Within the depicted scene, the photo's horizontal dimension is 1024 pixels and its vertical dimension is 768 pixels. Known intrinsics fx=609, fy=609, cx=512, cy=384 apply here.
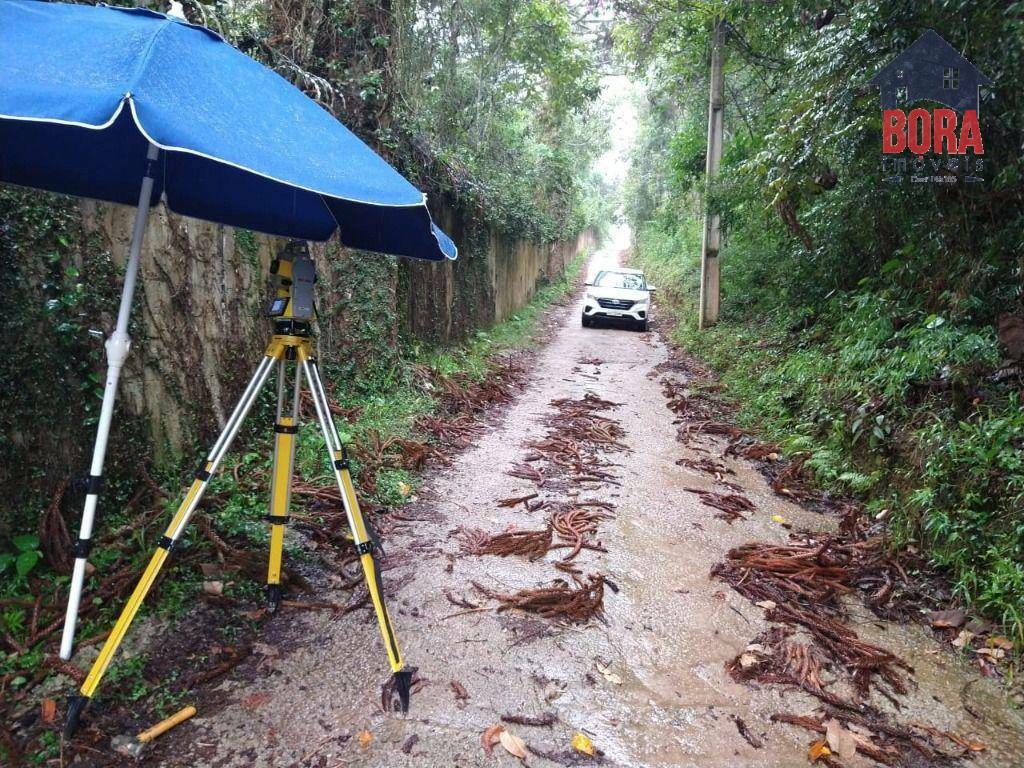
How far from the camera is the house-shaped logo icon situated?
5008mm

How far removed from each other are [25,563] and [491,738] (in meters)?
2.25

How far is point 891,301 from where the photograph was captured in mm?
6238

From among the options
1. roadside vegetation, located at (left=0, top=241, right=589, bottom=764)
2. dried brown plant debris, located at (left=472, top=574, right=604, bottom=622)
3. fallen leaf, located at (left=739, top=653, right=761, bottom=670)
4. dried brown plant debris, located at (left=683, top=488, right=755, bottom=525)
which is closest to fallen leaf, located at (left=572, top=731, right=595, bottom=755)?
dried brown plant debris, located at (left=472, top=574, right=604, bottom=622)

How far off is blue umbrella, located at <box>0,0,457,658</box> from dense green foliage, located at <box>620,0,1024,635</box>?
3.32 m

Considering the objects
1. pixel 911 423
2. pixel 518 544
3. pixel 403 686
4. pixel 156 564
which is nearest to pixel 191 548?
pixel 156 564

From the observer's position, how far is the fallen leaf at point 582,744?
2.22 meters

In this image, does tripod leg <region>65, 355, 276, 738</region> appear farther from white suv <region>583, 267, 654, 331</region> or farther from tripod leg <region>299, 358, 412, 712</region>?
white suv <region>583, 267, 654, 331</region>

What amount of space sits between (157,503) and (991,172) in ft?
22.0

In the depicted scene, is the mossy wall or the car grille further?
the car grille

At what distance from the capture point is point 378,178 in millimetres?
2240

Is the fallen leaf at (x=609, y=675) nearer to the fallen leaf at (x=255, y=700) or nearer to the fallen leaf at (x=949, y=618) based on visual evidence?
the fallen leaf at (x=255, y=700)

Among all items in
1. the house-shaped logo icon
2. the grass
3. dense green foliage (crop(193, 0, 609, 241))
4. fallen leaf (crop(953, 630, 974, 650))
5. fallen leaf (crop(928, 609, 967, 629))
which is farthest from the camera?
dense green foliage (crop(193, 0, 609, 241))

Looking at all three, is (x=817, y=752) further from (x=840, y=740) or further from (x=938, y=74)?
(x=938, y=74)

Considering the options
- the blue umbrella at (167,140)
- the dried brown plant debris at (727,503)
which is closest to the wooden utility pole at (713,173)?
the dried brown plant debris at (727,503)
